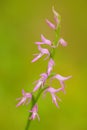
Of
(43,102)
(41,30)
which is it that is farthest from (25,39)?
(43,102)

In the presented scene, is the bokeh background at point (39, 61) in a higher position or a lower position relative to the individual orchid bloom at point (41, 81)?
higher

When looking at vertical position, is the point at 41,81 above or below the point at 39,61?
below

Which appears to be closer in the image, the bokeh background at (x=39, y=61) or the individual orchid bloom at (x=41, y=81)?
the individual orchid bloom at (x=41, y=81)

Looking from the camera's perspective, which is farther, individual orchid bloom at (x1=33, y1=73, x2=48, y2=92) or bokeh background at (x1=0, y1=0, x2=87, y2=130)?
bokeh background at (x1=0, y1=0, x2=87, y2=130)

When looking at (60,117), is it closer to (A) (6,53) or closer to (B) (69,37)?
(A) (6,53)

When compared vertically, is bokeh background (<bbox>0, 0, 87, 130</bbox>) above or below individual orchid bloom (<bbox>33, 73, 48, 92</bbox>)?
above

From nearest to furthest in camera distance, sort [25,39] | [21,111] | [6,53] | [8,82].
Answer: [21,111] → [8,82] → [6,53] → [25,39]

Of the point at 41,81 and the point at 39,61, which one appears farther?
the point at 39,61

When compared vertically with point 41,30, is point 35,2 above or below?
above
